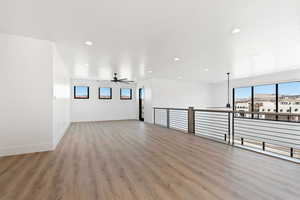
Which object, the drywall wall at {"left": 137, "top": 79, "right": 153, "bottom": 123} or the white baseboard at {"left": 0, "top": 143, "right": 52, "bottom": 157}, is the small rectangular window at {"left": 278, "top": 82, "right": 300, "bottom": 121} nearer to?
the drywall wall at {"left": 137, "top": 79, "right": 153, "bottom": 123}

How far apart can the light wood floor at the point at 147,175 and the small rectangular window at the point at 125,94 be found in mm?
6722

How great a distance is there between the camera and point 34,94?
11.3 feet

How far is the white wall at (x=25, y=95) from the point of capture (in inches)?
126

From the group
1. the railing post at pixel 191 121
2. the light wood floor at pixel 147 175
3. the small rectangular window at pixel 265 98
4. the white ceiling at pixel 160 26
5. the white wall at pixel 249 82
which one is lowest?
the light wood floor at pixel 147 175

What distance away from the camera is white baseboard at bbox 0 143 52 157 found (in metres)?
3.18

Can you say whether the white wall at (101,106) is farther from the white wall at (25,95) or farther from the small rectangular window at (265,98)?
the small rectangular window at (265,98)

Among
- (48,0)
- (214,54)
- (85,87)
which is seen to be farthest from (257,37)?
(85,87)

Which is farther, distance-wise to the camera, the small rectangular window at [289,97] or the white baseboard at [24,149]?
the small rectangular window at [289,97]

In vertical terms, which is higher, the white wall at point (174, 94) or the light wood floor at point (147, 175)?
the white wall at point (174, 94)

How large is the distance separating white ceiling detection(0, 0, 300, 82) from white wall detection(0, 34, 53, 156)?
371mm

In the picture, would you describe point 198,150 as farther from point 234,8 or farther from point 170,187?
point 234,8

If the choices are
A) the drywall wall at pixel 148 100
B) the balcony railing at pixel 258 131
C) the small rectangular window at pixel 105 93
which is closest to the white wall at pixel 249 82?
the balcony railing at pixel 258 131

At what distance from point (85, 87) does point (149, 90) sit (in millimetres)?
4092

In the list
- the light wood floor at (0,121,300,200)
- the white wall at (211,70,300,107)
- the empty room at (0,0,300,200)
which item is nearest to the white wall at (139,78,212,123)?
the white wall at (211,70,300,107)
